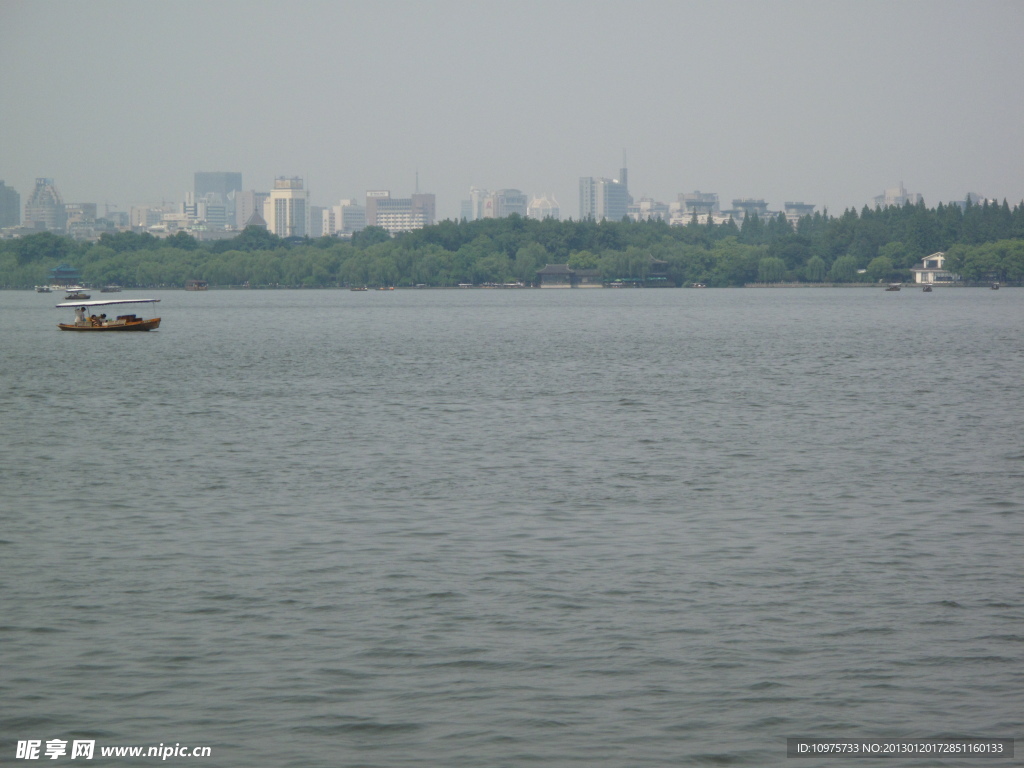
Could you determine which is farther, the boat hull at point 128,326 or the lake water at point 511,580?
the boat hull at point 128,326

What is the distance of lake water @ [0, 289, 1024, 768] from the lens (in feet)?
42.7

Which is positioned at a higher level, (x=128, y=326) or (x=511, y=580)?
(x=511, y=580)

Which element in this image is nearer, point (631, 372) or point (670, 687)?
point (670, 687)

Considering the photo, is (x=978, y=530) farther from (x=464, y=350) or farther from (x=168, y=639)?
(x=464, y=350)

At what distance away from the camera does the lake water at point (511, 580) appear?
1302 cm

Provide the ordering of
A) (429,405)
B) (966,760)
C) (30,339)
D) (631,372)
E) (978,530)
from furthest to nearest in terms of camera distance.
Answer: (30,339) → (631,372) → (429,405) → (978,530) → (966,760)

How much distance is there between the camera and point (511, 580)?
18.3 m

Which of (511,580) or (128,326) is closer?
(511,580)

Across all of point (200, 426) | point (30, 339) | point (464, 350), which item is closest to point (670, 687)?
point (200, 426)

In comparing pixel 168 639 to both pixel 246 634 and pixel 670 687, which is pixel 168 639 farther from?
pixel 670 687

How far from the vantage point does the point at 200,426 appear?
3925 centimetres

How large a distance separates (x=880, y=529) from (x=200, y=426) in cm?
2332

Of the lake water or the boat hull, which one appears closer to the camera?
the lake water

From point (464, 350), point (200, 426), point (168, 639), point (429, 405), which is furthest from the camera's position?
point (464, 350)
